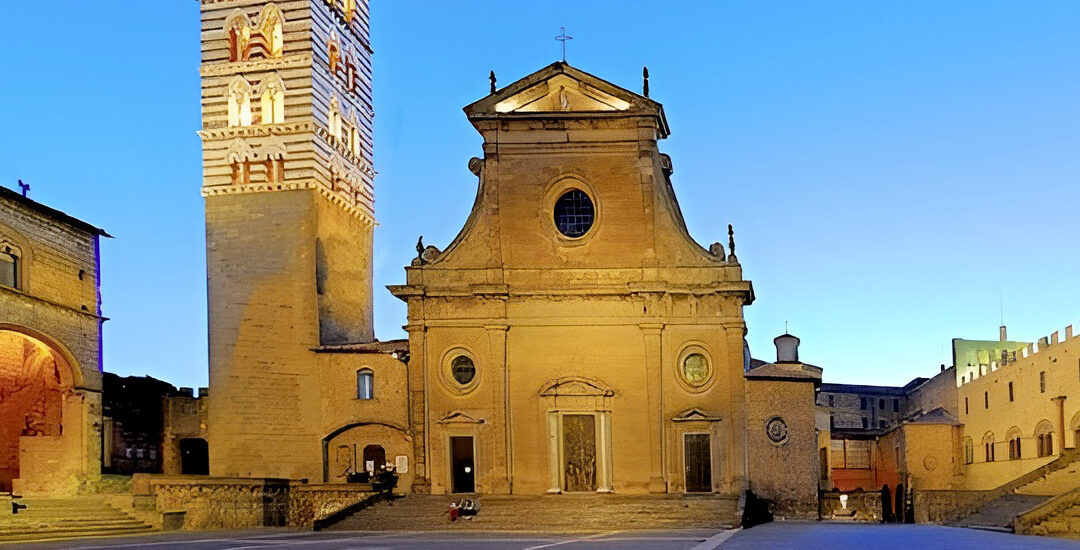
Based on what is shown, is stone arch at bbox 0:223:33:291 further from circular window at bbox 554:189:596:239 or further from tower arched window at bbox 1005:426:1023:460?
tower arched window at bbox 1005:426:1023:460

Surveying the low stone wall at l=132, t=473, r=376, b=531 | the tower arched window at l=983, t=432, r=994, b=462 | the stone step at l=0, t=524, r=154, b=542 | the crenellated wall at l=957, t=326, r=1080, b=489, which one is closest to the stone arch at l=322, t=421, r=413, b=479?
the low stone wall at l=132, t=473, r=376, b=531

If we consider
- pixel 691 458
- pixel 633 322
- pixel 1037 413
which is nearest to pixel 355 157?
pixel 633 322

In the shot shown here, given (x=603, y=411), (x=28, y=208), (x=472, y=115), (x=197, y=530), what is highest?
(x=472, y=115)

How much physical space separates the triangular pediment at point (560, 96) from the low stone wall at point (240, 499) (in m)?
12.3

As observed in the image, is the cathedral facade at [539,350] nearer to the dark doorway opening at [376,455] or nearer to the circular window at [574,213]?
the circular window at [574,213]

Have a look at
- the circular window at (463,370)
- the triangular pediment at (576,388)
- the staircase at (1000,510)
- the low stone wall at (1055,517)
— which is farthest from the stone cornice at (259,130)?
the low stone wall at (1055,517)

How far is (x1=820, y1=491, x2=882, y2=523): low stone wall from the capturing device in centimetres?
4528

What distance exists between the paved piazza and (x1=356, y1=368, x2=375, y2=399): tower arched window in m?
9.62

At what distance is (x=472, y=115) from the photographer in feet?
136

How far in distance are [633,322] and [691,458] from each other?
14.3ft

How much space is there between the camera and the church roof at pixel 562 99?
135 feet

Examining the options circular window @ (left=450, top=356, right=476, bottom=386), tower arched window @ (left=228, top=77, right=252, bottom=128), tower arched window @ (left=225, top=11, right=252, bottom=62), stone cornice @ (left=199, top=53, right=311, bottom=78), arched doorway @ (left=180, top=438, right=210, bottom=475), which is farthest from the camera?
arched doorway @ (left=180, top=438, right=210, bottom=475)

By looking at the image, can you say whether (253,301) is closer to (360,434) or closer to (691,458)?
(360,434)

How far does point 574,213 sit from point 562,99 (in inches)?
139
